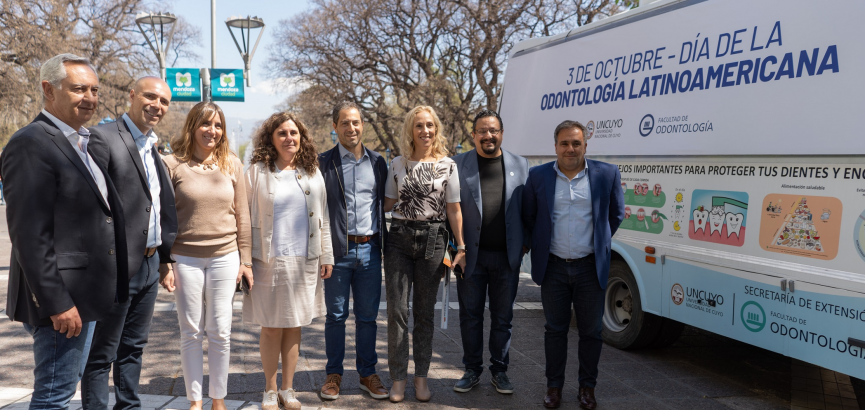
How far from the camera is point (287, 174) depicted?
388cm

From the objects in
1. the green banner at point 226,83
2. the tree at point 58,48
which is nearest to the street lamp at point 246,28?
the green banner at point 226,83

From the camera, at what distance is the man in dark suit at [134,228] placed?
303 centimetres

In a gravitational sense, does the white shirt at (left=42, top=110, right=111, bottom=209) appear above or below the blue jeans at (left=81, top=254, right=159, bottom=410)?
above

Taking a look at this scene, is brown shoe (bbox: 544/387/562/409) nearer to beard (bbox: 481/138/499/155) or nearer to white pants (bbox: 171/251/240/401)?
beard (bbox: 481/138/499/155)

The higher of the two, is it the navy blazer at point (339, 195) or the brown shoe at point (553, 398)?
the navy blazer at point (339, 195)

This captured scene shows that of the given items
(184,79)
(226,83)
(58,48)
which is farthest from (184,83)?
(58,48)

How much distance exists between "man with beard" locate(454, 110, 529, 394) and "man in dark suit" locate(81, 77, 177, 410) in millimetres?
1922

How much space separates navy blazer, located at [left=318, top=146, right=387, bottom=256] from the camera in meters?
4.05

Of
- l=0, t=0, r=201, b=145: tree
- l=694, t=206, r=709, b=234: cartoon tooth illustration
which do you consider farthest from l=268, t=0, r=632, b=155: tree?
l=694, t=206, r=709, b=234: cartoon tooth illustration

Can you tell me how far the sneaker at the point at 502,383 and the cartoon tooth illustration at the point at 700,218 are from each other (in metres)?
1.80

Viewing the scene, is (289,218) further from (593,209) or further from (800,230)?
(800,230)

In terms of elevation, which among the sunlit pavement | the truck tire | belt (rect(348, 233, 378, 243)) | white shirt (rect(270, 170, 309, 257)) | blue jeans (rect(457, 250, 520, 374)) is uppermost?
white shirt (rect(270, 170, 309, 257))

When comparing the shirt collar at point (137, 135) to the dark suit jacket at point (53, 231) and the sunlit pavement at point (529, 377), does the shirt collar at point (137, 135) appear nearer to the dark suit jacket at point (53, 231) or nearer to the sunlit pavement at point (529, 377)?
the dark suit jacket at point (53, 231)

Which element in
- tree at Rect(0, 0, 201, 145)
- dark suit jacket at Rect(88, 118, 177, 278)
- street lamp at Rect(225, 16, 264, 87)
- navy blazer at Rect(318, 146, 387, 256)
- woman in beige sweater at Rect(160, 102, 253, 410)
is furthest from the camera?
tree at Rect(0, 0, 201, 145)
